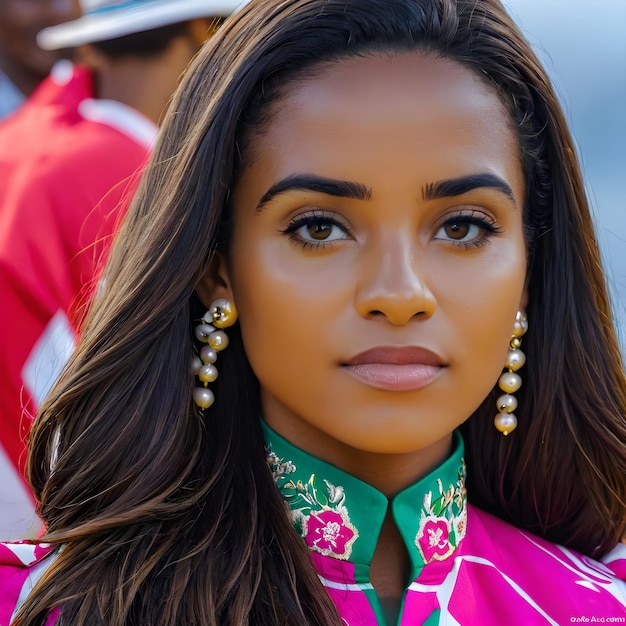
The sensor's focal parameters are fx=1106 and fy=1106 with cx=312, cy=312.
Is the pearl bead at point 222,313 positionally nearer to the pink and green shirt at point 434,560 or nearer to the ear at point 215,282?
the ear at point 215,282

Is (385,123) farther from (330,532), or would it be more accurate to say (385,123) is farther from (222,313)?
(330,532)

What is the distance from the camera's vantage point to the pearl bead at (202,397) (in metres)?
1.69

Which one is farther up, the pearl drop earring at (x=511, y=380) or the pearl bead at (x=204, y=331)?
the pearl bead at (x=204, y=331)

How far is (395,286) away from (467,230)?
20 centimetres

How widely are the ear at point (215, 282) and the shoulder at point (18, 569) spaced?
439 millimetres

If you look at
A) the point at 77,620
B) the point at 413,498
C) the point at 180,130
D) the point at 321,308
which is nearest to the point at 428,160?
the point at 321,308

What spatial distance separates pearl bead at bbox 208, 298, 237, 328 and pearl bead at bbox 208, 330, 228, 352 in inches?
0.5

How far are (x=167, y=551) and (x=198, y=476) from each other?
0.45 ft

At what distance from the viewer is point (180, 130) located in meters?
1.71

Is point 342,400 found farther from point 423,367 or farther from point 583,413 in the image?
point 583,413

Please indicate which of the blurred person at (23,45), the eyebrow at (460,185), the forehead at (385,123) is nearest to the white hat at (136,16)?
the blurred person at (23,45)

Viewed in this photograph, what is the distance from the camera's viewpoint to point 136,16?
9.49 ft

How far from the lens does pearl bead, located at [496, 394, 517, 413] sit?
6.06ft

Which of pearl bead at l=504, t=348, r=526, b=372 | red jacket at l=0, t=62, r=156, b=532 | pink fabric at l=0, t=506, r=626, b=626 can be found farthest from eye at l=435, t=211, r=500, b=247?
red jacket at l=0, t=62, r=156, b=532
